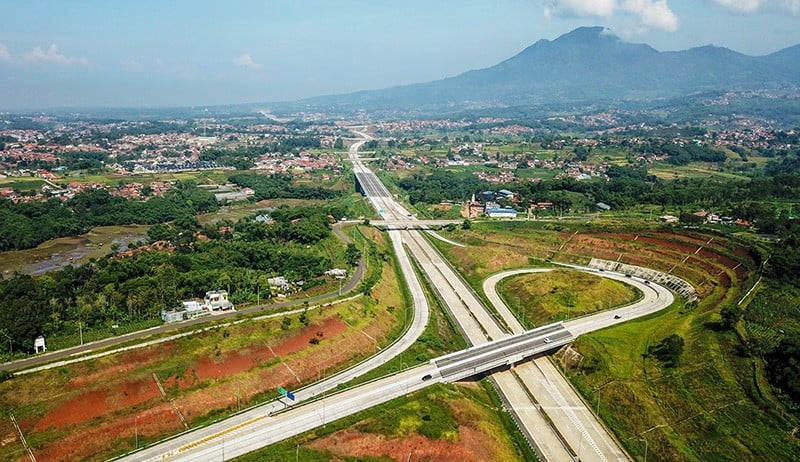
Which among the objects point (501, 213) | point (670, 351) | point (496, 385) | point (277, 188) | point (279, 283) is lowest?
point (496, 385)

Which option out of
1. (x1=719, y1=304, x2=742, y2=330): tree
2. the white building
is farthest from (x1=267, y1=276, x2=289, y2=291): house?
the white building

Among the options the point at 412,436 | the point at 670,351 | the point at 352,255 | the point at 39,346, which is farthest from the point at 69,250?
the point at 670,351

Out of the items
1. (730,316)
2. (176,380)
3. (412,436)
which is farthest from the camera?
(730,316)

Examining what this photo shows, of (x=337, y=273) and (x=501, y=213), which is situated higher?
(x=337, y=273)

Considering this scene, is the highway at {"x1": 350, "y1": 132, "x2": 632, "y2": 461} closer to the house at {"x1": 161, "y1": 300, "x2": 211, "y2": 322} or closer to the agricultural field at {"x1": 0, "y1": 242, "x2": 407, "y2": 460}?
the agricultural field at {"x1": 0, "y1": 242, "x2": 407, "y2": 460}

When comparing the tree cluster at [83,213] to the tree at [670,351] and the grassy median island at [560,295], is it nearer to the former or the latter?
the grassy median island at [560,295]

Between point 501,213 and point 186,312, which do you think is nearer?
point 186,312

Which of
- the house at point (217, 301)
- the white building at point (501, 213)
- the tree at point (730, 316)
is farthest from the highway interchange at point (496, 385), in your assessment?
Result: the white building at point (501, 213)

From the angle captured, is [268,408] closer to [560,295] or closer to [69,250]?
[560,295]
